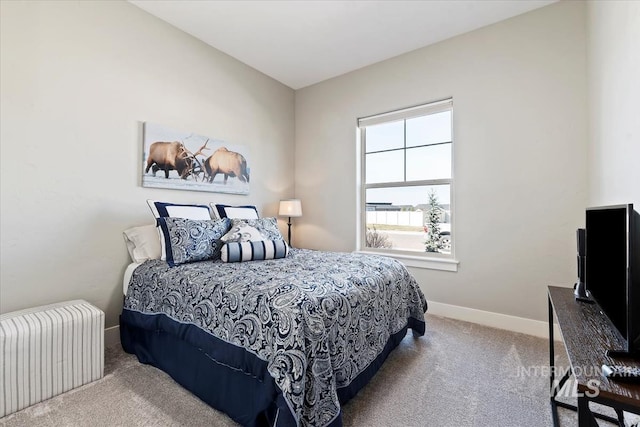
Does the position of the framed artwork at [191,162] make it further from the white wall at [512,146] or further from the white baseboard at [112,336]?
the white wall at [512,146]

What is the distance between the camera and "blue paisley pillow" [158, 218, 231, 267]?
2.09 metres

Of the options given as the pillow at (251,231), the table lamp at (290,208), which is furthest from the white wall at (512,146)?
the pillow at (251,231)

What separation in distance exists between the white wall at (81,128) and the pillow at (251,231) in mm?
778

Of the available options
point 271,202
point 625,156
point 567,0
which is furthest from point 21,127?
point 567,0

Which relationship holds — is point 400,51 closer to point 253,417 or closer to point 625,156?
point 625,156

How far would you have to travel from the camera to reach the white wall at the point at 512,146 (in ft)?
7.64

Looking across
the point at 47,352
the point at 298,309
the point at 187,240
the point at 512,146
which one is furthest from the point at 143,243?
the point at 512,146

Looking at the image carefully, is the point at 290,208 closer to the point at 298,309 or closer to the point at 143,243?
the point at 143,243

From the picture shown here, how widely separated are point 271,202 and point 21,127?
2315mm

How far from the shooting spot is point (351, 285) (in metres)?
1.61

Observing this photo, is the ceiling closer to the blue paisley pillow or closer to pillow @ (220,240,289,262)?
the blue paisley pillow

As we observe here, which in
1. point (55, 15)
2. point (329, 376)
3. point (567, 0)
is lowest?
point (329, 376)

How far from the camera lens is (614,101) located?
63.6 inches

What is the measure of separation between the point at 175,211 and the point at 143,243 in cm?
35
